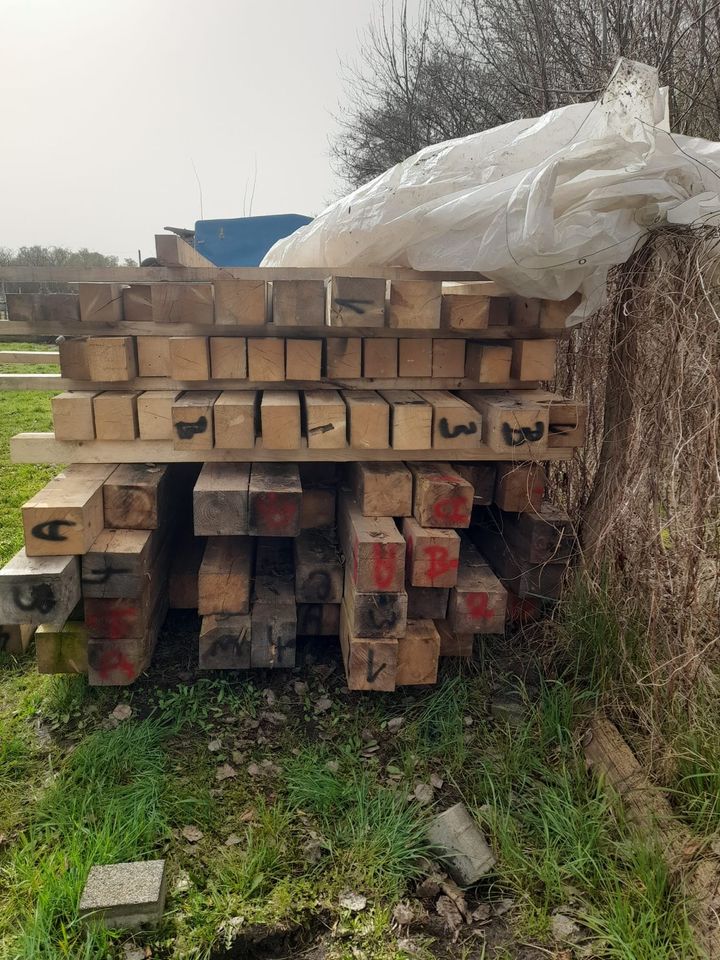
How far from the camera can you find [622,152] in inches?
88.0

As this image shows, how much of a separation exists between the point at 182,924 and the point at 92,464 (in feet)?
5.64

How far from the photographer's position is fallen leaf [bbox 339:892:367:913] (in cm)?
186

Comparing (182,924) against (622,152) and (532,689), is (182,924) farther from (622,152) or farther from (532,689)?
(622,152)

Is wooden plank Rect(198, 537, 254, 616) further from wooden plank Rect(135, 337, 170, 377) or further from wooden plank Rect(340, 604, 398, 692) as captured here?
wooden plank Rect(135, 337, 170, 377)

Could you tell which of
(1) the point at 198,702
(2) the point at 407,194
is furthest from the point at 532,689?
(2) the point at 407,194

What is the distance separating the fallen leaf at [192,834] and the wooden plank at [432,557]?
1.09 meters

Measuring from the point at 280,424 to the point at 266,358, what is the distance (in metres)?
0.29

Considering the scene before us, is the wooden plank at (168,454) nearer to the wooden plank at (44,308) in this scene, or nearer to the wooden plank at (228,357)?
the wooden plank at (228,357)

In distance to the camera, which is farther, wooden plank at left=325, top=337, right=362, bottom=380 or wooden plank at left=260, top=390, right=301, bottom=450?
wooden plank at left=325, top=337, right=362, bottom=380

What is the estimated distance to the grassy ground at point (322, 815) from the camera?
70.1 inches

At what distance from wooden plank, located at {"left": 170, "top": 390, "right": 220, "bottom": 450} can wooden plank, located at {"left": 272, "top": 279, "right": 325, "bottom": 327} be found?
0.44m

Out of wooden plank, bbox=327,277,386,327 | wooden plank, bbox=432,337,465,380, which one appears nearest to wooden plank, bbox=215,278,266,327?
wooden plank, bbox=327,277,386,327

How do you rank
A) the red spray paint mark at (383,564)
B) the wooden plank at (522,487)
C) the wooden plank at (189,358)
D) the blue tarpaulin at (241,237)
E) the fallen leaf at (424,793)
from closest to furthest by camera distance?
the fallen leaf at (424,793)
the red spray paint mark at (383,564)
the wooden plank at (189,358)
the wooden plank at (522,487)
the blue tarpaulin at (241,237)

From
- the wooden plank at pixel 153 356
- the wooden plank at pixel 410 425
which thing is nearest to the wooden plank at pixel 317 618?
the wooden plank at pixel 410 425
